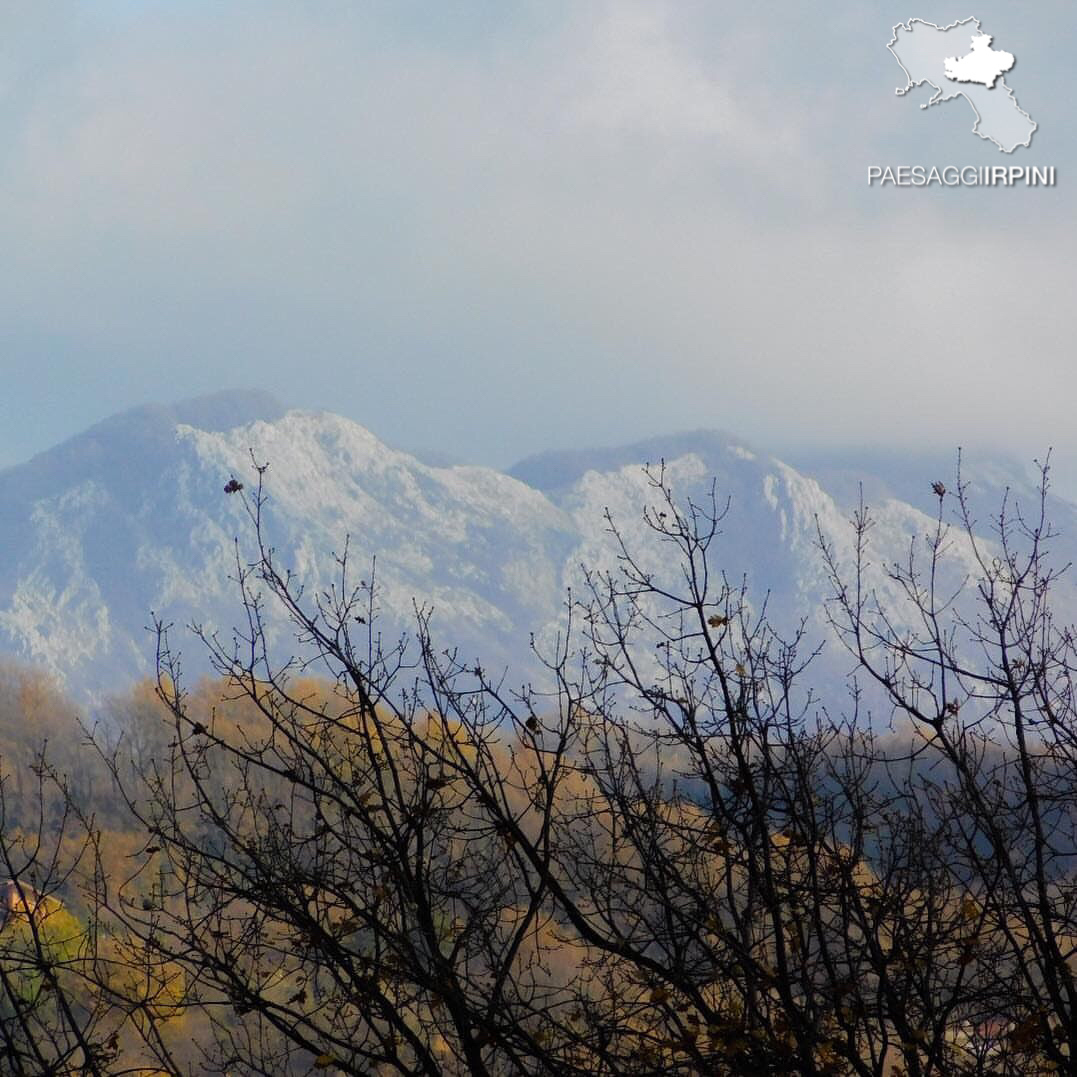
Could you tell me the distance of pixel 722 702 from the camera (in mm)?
7590

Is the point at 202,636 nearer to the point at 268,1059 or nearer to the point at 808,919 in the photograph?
the point at 268,1059

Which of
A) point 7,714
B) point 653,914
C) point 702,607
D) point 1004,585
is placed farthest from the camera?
point 7,714

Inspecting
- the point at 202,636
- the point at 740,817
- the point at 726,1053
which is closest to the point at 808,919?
the point at 740,817

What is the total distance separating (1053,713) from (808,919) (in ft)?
6.11

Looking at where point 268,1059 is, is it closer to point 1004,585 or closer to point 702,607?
point 702,607

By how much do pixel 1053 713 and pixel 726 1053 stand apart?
316 cm

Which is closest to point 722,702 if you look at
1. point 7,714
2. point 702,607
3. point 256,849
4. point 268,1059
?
point 702,607

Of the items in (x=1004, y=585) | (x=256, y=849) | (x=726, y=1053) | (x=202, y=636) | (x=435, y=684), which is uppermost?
(x=1004, y=585)

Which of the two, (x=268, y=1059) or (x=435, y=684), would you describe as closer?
(x=435, y=684)

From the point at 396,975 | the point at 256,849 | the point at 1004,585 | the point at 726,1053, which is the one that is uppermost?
the point at 1004,585

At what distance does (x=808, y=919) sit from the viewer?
7.53 meters

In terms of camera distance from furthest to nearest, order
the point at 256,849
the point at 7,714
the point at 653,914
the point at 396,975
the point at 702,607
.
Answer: the point at 7,714 → the point at 653,914 → the point at 702,607 → the point at 256,849 → the point at 396,975

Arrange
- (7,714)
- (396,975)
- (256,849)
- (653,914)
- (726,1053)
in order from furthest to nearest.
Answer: (7,714)
(653,914)
(256,849)
(396,975)
(726,1053)

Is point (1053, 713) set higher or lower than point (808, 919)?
higher
